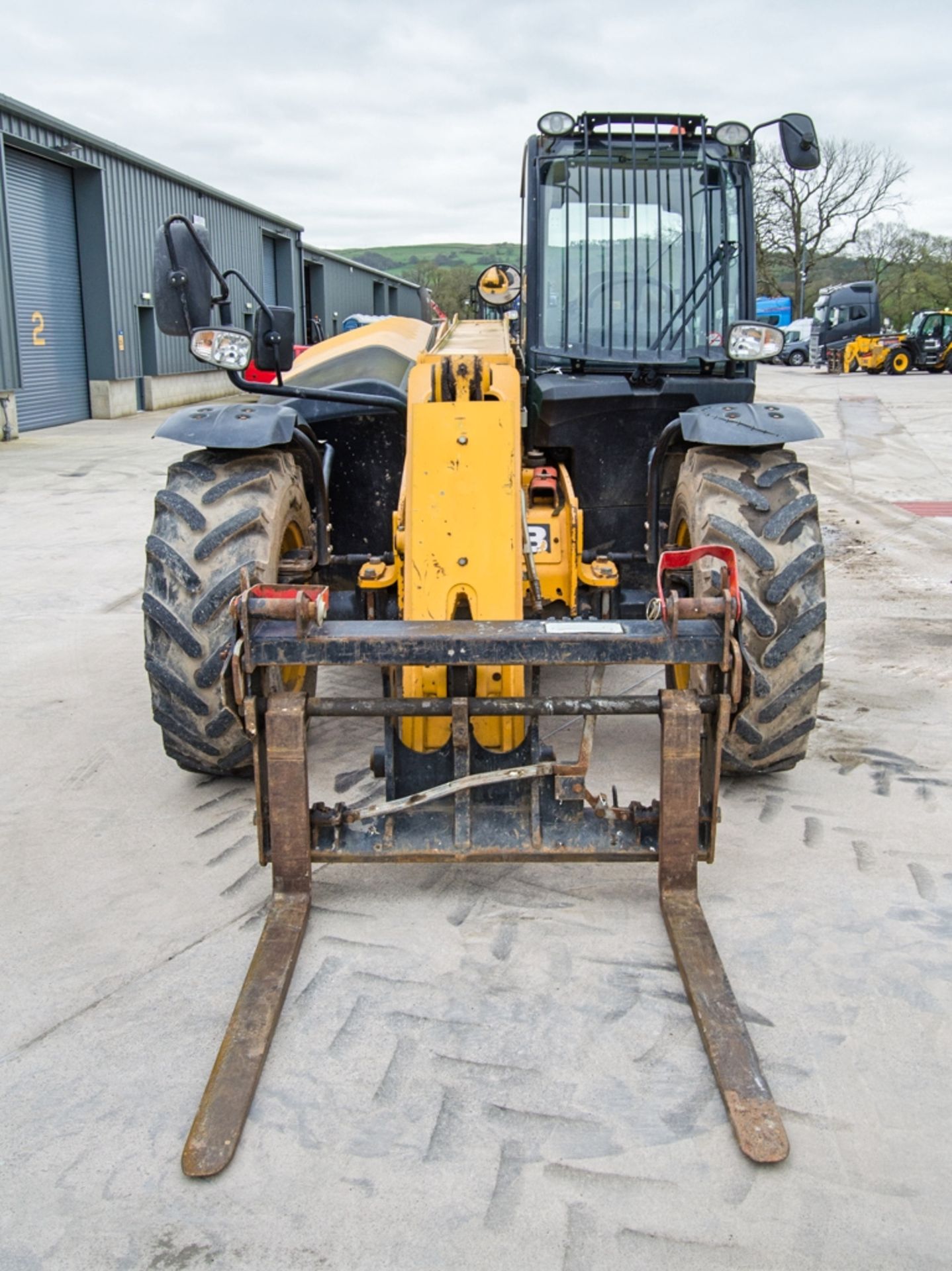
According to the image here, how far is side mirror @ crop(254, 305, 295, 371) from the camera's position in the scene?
4.06 metres

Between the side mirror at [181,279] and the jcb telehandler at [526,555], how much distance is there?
0.01m

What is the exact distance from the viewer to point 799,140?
15.8 feet

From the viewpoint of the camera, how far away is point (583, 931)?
340cm

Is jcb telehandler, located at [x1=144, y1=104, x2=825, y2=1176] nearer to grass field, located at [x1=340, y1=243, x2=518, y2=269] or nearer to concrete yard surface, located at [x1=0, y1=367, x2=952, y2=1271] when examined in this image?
concrete yard surface, located at [x1=0, y1=367, x2=952, y2=1271]

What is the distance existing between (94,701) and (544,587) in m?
2.51

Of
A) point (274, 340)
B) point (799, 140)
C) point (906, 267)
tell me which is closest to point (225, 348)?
point (274, 340)

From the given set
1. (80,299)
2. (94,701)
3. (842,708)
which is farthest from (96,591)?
(80,299)

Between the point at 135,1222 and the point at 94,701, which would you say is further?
the point at 94,701

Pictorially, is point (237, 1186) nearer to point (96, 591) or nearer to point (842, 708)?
point (842, 708)

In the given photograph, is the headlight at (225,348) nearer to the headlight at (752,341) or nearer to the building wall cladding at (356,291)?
the headlight at (752,341)

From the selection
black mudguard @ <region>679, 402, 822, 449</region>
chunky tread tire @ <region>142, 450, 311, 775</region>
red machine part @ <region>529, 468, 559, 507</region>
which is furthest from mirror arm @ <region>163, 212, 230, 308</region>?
black mudguard @ <region>679, 402, 822, 449</region>

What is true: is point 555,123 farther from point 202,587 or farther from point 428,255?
point 428,255

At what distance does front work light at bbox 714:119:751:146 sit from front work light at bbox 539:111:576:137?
65 centimetres

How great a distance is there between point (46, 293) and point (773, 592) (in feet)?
63.3
